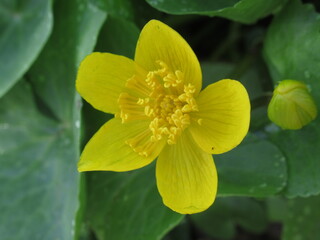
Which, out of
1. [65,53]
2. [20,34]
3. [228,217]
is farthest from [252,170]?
[20,34]

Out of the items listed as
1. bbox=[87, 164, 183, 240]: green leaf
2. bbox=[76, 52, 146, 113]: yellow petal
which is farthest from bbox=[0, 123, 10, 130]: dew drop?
bbox=[76, 52, 146, 113]: yellow petal

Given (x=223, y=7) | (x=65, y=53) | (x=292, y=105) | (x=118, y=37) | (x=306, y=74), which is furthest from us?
(x=65, y=53)

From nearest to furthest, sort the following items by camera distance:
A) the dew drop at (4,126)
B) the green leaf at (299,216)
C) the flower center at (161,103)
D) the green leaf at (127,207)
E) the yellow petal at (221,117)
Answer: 1. the yellow petal at (221,117)
2. the flower center at (161,103)
3. the green leaf at (127,207)
4. the green leaf at (299,216)
5. the dew drop at (4,126)

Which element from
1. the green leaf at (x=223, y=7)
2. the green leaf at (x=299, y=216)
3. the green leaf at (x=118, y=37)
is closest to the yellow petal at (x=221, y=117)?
the green leaf at (x=223, y=7)

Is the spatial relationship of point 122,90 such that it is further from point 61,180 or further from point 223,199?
point 223,199

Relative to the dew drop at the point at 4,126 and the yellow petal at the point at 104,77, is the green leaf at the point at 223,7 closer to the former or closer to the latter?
the yellow petal at the point at 104,77

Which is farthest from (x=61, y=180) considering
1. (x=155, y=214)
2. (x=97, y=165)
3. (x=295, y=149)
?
(x=295, y=149)

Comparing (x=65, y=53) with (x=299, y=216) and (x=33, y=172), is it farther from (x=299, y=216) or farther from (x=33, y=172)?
(x=299, y=216)
